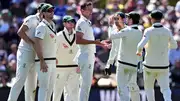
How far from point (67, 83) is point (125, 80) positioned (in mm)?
1518

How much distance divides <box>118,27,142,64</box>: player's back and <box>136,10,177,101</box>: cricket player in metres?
0.26

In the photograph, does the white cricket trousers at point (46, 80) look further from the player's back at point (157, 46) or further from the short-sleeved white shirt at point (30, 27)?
the player's back at point (157, 46)

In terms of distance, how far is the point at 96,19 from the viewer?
857 inches

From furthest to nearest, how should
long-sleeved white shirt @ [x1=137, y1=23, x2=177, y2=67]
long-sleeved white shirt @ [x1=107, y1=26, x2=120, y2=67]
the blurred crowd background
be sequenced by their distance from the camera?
the blurred crowd background → long-sleeved white shirt @ [x1=107, y1=26, x2=120, y2=67] → long-sleeved white shirt @ [x1=137, y1=23, x2=177, y2=67]

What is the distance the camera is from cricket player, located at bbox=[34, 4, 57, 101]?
13.3 m

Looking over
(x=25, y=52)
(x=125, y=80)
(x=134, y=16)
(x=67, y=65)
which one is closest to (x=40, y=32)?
(x=25, y=52)

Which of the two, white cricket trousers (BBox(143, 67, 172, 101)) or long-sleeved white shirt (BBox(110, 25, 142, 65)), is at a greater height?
long-sleeved white shirt (BBox(110, 25, 142, 65))

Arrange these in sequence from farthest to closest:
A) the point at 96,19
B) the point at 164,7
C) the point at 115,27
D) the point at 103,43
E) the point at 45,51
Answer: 1. the point at 164,7
2. the point at 96,19
3. the point at 115,27
4. the point at 103,43
5. the point at 45,51

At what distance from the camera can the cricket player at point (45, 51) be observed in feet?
43.5

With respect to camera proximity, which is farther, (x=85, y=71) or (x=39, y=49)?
(x=85, y=71)

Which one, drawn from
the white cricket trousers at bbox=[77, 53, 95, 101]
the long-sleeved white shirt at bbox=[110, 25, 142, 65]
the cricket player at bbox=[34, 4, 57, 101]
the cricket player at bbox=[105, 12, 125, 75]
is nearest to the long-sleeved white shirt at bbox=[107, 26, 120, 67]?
the cricket player at bbox=[105, 12, 125, 75]

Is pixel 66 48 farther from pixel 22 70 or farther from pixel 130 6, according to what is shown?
pixel 130 6

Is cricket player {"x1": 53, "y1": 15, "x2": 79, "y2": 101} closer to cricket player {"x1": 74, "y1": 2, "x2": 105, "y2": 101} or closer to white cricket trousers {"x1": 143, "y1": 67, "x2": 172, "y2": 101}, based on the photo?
cricket player {"x1": 74, "y1": 2, "x2": 105, "y2": 101}

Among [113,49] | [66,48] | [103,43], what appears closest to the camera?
[103,43]
